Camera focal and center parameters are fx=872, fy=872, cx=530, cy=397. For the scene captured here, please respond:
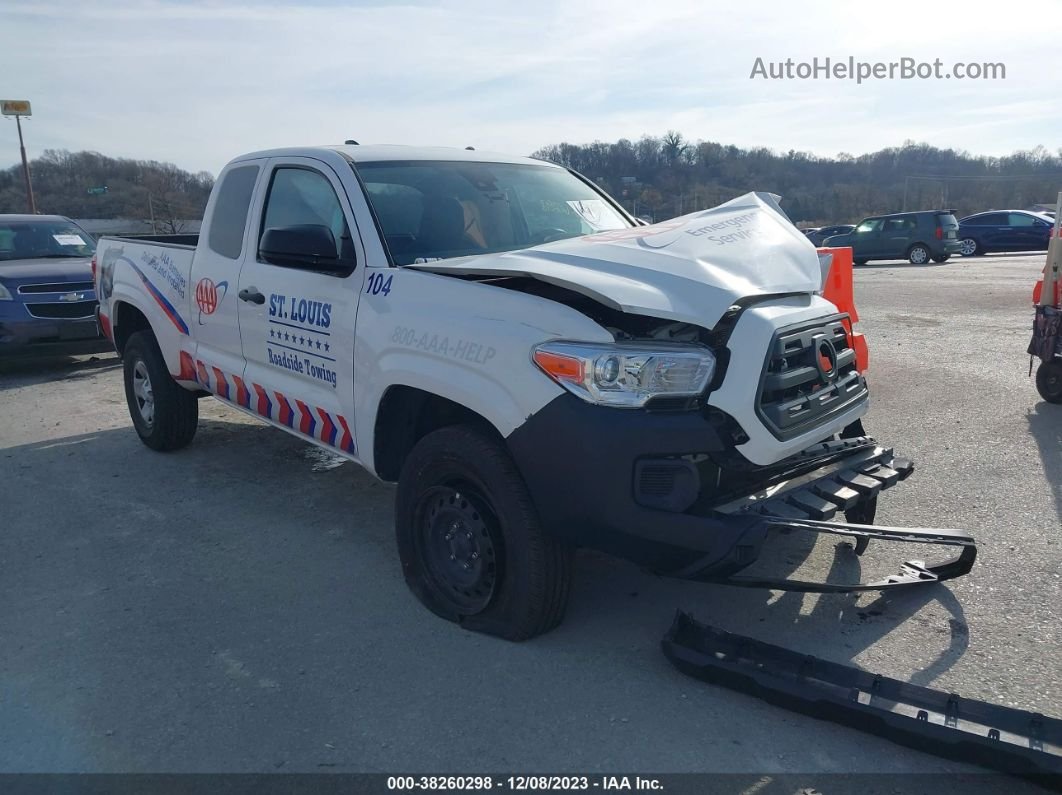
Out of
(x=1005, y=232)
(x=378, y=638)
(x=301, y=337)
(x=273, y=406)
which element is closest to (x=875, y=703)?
(x=378, y=638)

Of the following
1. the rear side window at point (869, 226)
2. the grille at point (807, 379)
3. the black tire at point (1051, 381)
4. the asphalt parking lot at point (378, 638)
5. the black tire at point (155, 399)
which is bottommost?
the asphalt parking lot at point (378, 638)

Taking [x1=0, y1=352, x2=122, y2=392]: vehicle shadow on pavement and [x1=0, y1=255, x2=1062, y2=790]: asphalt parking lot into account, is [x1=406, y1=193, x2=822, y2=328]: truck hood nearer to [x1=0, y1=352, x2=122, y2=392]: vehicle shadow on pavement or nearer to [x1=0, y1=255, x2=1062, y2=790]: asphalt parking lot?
[x1=0, y1=255, x2=1062, y2=790]: asphalt parking lot

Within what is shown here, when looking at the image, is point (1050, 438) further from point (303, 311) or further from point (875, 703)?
point (303, 311)

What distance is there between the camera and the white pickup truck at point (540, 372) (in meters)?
3.06

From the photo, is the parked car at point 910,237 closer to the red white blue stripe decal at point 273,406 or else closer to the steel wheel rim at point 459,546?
the red white blue stripe decal at point 273,406

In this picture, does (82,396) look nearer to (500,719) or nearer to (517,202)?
(517,202)

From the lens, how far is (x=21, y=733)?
302cm

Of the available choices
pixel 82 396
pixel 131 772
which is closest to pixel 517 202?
pixel 131 772

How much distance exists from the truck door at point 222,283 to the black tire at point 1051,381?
6.15 metres

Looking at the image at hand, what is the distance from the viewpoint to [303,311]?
444 cm

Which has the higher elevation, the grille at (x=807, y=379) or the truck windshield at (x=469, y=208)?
the truck windshield at (x=469, y=208)

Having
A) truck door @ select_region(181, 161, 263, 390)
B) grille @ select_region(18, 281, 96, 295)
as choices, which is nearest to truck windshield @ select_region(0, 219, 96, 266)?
grille @ select_region(18, 281, 96, 295)

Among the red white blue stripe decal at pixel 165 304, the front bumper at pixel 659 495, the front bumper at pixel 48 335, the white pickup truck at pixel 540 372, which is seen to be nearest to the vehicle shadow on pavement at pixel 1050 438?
the white pickup truck at pixel 540 372

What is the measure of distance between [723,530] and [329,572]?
2204 mm
